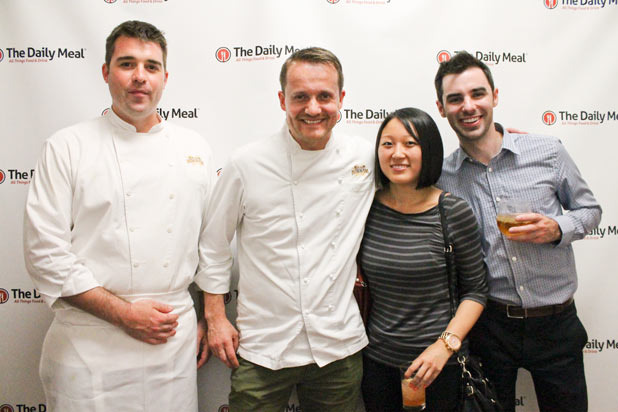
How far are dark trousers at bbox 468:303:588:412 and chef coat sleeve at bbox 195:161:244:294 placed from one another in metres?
1.19

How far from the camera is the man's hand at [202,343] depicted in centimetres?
188

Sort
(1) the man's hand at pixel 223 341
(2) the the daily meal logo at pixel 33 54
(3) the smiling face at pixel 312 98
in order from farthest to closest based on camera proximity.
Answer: (2) the the daily meal logo at pixel 33 54, (1) the man's hand at pixel 223 341, (3) the smiling face at pixel 312 98

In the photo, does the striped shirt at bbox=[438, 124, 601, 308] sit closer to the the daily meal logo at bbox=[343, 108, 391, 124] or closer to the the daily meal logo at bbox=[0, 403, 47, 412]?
the the daily meal logo at bbox=[343, 108, 391, 124]

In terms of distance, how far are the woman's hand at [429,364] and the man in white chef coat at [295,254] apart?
262 mm

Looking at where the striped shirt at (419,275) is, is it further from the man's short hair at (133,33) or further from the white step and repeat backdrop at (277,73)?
the man's short hair at (133,33)

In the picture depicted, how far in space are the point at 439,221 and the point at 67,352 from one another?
1.54 meters

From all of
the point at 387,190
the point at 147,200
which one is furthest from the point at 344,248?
the point at 147,200

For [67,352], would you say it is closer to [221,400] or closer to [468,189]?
[221,400]

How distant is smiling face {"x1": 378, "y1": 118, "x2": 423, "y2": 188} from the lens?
1645 millimetres

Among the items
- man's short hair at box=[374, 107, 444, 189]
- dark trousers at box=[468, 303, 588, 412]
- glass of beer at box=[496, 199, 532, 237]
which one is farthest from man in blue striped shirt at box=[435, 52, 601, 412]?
man's short hair at box=[374, 107, 444, 189]

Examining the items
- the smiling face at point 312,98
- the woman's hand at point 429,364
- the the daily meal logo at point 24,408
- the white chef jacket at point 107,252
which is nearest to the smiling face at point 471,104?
the smiling face at point 312,98

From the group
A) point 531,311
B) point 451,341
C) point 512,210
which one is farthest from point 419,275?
point 531,311

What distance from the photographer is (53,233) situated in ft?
4.97

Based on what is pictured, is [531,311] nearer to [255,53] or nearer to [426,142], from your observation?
[426,142]
